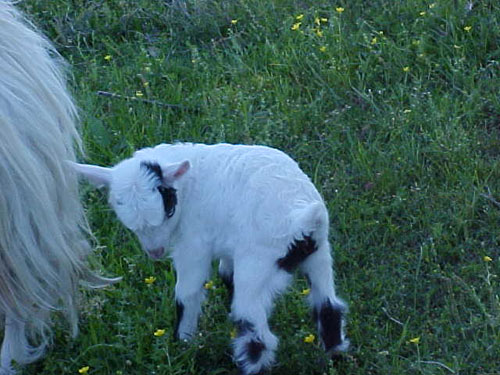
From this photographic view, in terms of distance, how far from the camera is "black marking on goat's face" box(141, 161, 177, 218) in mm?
3441

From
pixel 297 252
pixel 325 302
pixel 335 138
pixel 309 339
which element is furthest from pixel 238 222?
pixel 335 138

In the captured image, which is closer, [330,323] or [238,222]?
[238,222]

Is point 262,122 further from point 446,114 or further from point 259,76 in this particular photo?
point 446,114

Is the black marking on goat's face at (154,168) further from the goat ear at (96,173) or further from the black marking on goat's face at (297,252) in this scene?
the black marking on goat's face at (297,252)

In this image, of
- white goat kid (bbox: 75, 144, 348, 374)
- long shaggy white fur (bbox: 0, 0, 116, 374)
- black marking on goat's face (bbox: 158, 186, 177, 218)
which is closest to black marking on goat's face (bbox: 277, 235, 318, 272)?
white goat kid (bbox: 75, 144, 348, 374)

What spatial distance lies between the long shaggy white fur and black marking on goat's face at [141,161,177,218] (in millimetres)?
335

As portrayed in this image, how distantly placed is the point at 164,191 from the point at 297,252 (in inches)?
17.8

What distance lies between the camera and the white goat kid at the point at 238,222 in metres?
3.40

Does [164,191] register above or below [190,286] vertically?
above

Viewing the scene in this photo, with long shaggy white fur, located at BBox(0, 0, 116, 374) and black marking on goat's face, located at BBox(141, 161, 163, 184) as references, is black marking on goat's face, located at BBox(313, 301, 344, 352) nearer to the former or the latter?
black marking on goat's face, located at BBox(141, 161, 163, 184)

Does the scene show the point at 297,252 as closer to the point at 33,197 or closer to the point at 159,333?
the point at 159,333

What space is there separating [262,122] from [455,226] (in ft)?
3.74

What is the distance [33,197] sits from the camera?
3.43 m

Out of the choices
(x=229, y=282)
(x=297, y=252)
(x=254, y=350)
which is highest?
(x=297, y=252)
